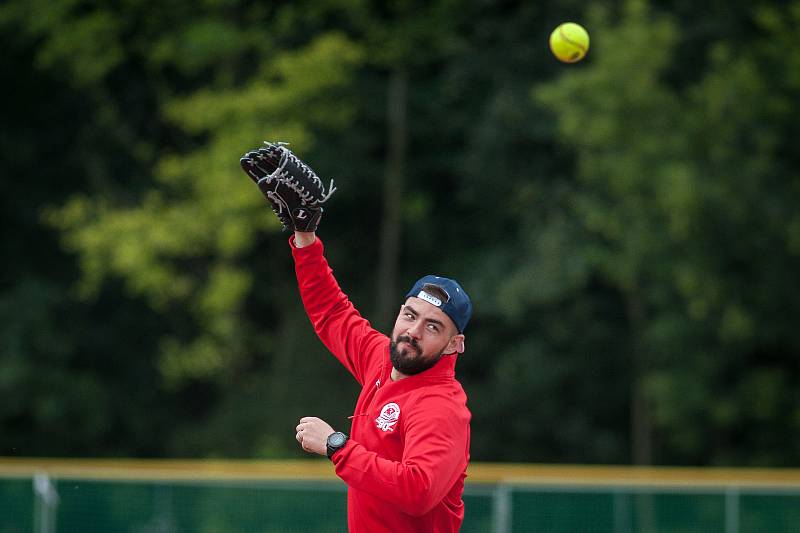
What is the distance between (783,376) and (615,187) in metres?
3.39

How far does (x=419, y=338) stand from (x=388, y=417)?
1.06 feet

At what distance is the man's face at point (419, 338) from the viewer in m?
4.86

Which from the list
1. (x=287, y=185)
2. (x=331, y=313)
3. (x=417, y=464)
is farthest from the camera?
(x=331, y=313)

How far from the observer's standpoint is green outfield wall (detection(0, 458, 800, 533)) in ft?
36.1

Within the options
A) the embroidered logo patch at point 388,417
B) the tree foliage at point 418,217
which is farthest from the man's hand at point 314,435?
the tree foliage at point 418,217

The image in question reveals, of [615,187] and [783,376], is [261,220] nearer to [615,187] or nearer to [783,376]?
[615,187]

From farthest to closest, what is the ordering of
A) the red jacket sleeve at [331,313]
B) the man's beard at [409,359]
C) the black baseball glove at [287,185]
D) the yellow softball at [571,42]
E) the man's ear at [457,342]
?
the yellow softball at [571,42] < the red jacket sleeve at [331,313] < the black baseball glove at [287,185] < the man's ear at [457,342] < the man's beard at [409,359]

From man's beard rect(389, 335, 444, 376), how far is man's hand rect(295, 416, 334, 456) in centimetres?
39

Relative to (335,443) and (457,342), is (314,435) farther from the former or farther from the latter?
(457,342)

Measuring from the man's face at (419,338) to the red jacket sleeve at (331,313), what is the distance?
0.52 meters

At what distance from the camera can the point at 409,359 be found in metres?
4.85

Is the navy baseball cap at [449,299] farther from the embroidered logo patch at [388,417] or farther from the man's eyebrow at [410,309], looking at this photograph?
the embroidered logo patch at [388,417]

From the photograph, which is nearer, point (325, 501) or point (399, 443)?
point (399, 443)

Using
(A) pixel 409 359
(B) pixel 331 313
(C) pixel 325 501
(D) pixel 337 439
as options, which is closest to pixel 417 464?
(D) pixel 337 439
